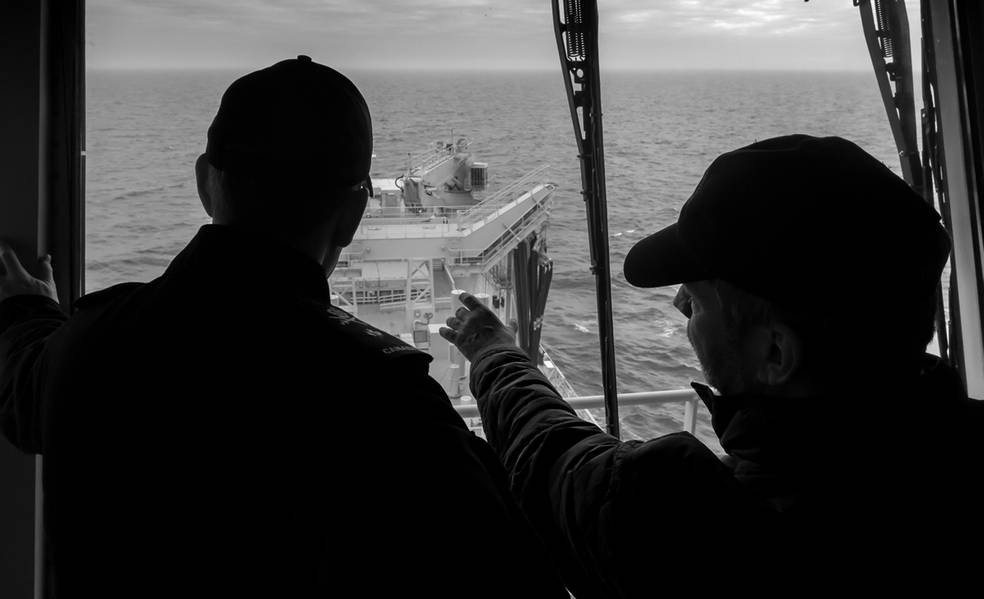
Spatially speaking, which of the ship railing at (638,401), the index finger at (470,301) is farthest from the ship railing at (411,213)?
the index finger at (470,301)

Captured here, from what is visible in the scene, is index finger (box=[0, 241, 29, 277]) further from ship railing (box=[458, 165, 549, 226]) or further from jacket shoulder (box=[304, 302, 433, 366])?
ship railing (box=[458, 165, 549, 226])

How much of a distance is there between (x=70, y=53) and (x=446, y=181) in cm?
212

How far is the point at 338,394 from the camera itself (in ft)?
2.49

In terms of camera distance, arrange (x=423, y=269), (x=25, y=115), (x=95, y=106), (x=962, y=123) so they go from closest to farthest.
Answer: (x=25, y=115) → (x=95, y=106) → (x=962, y=123) → (x=423, y=269)

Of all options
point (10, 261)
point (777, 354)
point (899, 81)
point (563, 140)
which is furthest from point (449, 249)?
point (777, 354)

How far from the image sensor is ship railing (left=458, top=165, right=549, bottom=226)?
2785mm

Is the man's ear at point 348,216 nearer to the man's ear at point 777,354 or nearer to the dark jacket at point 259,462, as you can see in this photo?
the dark jacket at point 259,462

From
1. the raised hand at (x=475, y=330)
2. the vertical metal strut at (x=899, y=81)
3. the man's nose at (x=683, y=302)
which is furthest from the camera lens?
the vertical metal strut at (x=899, y=81)

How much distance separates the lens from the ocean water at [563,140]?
168 centimetres

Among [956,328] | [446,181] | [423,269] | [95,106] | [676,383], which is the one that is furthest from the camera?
[423,269]

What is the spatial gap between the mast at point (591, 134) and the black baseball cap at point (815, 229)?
3.36ft

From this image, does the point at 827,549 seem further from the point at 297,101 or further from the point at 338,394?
the point at 297,101

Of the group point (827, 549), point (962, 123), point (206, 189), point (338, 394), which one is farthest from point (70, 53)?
point (962, 123)

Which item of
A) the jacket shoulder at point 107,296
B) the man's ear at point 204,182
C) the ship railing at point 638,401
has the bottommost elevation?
the ship railing at point 638,401
